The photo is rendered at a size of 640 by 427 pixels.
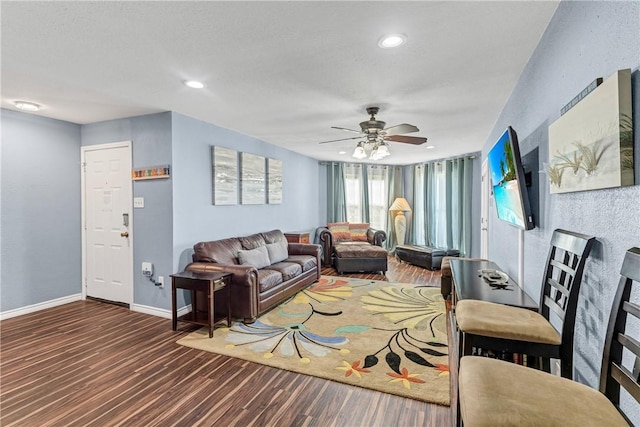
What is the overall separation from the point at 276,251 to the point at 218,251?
98 cm

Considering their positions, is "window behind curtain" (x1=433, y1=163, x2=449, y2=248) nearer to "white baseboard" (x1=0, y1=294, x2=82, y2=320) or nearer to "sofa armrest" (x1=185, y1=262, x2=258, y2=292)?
"sofa armrest" (x1=185, y1=262, x2=258, y2=292)

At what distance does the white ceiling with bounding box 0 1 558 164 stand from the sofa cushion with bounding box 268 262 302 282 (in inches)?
77.9

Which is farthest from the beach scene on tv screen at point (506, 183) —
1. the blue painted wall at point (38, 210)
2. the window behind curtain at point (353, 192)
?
the blue painted wall at point (38, 210)

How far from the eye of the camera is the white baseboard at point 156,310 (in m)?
3.55

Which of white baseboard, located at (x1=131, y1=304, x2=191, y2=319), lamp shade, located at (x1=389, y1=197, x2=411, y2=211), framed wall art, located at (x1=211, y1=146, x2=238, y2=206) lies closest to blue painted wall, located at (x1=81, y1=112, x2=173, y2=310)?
white baseboard, located at (x1=131, y1=304, x2=191, y2=319)

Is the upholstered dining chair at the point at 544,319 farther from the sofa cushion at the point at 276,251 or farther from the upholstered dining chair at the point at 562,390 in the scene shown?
the sofa cushion at the point at 276,251

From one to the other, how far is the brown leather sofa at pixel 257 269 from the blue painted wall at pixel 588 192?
2.58 meters

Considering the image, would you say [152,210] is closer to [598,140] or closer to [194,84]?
[194,84]

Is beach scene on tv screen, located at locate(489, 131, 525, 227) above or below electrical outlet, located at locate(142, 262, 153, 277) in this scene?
above

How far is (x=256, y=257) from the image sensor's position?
3980 mm

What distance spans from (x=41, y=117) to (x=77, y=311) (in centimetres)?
247

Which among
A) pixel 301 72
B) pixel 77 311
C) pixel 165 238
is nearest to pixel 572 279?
pixel 301 72

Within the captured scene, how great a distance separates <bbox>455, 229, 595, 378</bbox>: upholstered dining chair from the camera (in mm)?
1286

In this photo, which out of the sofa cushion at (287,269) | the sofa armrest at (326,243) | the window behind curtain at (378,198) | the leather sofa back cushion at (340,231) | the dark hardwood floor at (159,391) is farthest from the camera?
the window behind curtain at (378,198)
